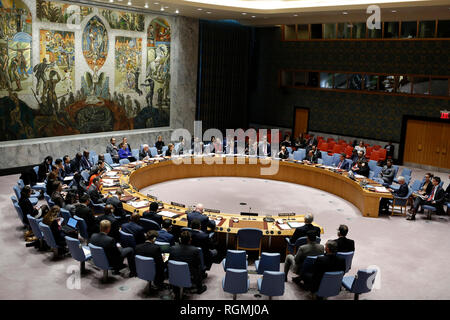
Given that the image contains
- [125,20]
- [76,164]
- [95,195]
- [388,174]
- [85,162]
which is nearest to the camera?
[95,195]

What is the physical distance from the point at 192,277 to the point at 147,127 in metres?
12.2

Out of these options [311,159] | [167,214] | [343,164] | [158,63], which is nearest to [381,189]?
[343,164]

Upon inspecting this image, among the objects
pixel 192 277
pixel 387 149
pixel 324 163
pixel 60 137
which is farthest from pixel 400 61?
pixel 192 277

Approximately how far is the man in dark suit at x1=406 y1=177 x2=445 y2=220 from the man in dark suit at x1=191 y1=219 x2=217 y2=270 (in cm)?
637

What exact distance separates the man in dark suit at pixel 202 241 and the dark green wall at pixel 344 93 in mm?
13358

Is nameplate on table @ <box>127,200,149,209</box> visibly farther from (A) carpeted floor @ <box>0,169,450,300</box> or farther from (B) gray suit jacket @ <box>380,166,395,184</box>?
(B) gray suit jacket @ <box>380,166,395,184</box>

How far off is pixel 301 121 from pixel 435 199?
1054 cm

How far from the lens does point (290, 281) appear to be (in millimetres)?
7527

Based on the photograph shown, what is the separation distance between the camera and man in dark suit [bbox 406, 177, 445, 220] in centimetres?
1133

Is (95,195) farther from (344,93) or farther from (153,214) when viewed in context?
(344,93)

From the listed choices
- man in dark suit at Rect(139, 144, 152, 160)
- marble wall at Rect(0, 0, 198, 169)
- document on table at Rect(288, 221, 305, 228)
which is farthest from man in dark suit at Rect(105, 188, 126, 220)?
marble wall at Rect(0, 0, 198, 169)

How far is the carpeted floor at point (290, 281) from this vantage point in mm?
7031

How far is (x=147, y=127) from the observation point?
18297mm
